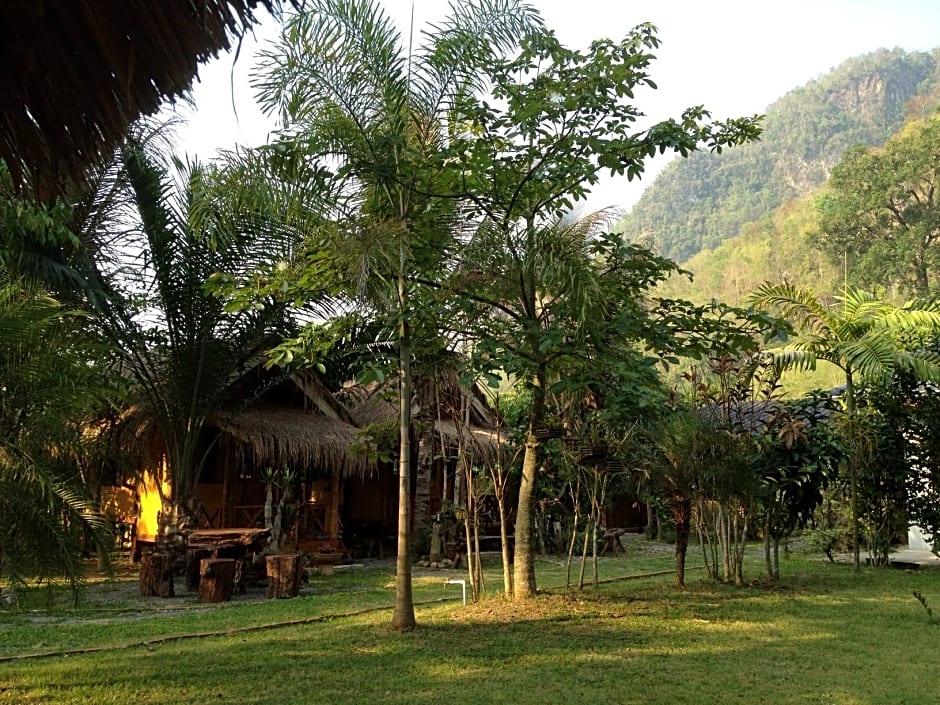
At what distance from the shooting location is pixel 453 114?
703cm

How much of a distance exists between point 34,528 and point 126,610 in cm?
444

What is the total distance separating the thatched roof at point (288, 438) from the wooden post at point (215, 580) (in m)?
2.82

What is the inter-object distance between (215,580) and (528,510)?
4.00m

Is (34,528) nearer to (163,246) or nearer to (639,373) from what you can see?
(639,373)

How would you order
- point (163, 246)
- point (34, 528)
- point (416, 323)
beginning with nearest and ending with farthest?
point (34, 528) → point (416, 323) → point (163, 246)

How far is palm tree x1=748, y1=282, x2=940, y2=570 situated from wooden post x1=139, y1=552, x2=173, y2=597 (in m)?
8.48

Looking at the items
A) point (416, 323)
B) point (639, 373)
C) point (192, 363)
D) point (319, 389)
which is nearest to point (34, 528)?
point (416, 323)

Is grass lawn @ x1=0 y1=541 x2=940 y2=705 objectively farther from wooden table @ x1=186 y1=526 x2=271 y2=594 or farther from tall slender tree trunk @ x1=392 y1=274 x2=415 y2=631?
wooden table @ x1=186 y1=526 x2=271 y2=594

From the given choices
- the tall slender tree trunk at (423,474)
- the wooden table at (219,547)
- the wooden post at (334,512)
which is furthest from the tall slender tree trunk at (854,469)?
the wooden post at (334,512)

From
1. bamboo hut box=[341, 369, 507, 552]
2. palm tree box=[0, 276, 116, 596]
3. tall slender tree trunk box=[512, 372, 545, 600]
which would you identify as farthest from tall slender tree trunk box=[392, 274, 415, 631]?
bamboo hut box=[341, 369, 507, 552]

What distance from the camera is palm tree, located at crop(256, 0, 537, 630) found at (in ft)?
21.3

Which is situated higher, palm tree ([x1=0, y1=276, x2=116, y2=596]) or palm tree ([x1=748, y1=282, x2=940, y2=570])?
palm tree ([x1=748, y1=282, x2=940, y2=570])

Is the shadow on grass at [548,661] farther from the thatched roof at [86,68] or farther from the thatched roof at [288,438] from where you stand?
the thatched roof at [288,438]

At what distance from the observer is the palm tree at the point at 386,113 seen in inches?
255
